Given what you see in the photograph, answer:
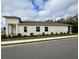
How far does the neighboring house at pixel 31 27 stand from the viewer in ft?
64.4

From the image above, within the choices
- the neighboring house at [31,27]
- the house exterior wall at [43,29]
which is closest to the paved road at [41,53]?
the neighboring house at [31,27]

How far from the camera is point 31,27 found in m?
20.9

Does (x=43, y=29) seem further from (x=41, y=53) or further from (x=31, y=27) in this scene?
(x=41, y=53)

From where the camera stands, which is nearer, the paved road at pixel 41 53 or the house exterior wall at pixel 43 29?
the paved road at pixel 41 53

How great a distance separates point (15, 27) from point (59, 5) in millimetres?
16871

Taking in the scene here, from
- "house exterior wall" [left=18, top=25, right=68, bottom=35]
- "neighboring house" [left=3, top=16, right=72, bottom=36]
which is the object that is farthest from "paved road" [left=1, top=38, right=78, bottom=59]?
"house exterior wall" [left=18, top=25, right=68, bottom=35]

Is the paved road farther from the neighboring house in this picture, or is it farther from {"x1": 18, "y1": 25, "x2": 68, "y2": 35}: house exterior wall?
{"x1": 18, "y1": 25, "x2": 68, "y2": 35}: house exterior wall

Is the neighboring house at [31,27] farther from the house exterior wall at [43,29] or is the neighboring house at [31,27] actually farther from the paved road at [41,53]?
the paved road at [41,53]

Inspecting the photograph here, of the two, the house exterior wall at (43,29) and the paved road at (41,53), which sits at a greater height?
the house exterior wall at (43,29)

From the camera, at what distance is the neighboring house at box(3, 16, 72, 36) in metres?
19.6

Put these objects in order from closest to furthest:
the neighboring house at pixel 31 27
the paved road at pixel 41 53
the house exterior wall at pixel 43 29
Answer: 1. the paved road at pixel 41 53
2. the neighboring house at pixel 31 27
3. the house exterior wall at pixel 43 29

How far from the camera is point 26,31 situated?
67.1ft

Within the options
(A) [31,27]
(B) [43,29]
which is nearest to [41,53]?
(A) [31,27]

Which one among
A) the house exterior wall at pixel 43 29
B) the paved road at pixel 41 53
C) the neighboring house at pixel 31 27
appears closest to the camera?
the paved road at pixel 41 53
